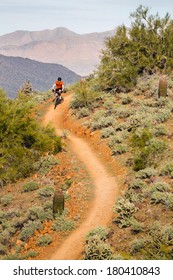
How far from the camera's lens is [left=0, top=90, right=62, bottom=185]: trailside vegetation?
2320cm

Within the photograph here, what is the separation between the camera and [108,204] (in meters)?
19.0

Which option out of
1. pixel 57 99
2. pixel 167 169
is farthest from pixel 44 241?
pixel 57 99

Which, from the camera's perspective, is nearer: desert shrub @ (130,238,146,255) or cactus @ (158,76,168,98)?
desert shrub @ (130,238,146,255)

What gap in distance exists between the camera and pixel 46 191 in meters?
21.1

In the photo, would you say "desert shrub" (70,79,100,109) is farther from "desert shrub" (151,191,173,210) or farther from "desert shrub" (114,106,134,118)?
"desert shrub" (151,191,173,210)

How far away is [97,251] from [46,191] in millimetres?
7071

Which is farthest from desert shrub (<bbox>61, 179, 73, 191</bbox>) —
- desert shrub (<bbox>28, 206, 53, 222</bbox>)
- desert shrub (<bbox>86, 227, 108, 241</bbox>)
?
desert shrub (<bbox>86, 227, 108, 241</bbox>)

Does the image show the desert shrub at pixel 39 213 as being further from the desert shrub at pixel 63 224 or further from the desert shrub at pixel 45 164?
the desert shrub at pixel 45 164

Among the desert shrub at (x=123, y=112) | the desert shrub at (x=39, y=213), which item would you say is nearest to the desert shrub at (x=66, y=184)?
the desert shrub at (x=39, y=213)

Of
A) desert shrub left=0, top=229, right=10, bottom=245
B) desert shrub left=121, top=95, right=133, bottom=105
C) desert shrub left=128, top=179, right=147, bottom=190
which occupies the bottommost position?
desert shrub left=0, top=229, right=10, bottom=245

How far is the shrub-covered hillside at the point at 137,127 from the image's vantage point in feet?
50.0

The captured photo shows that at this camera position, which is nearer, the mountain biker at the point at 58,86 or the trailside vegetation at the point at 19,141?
the trailside vegetation at the point at 19,141

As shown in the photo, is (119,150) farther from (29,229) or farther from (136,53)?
(136,53)

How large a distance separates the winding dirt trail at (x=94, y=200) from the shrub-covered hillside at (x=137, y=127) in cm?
63
